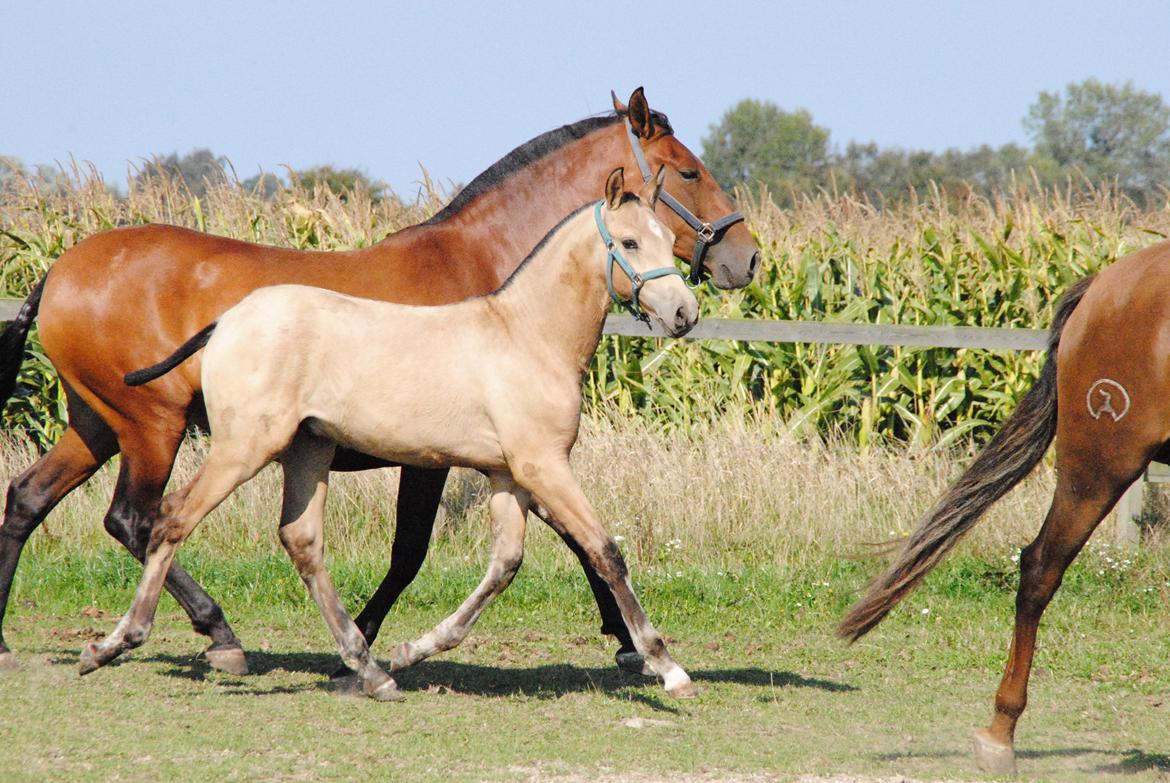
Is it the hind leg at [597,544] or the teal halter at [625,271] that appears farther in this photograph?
the teal halter at [625,271]

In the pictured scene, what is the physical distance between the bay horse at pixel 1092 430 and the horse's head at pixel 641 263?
1.37m

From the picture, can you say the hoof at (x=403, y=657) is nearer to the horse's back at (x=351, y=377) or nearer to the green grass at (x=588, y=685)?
the green grass at (x=588, y=685)

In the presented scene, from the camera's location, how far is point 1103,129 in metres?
57.1

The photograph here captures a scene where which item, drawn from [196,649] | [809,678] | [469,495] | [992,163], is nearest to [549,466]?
[809,678]

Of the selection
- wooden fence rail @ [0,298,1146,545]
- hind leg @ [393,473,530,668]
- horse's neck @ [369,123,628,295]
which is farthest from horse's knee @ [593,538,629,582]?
wooden fence rail @ [0,298,1146,545]

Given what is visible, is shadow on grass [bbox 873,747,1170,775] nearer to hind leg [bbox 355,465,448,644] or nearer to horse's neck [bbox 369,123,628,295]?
hind leg [bbox 355,465,448,644]

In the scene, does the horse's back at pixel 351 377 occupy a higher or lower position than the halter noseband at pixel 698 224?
lower

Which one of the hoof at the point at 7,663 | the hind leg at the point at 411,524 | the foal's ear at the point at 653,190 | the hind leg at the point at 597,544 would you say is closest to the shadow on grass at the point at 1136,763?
the hind leg at the point at 597,544

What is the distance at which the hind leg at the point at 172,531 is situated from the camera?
485cm

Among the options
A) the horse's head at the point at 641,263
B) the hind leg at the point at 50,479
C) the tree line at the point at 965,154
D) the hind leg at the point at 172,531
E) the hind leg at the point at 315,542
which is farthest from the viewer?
the tree line at the point at 965,154

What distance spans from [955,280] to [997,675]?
540 centimetres

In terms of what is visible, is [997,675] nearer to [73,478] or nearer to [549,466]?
[549,466]

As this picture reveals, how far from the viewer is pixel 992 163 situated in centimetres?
5759

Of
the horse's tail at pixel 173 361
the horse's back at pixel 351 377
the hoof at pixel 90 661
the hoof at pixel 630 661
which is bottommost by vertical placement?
the hoof at pixel 630 661
